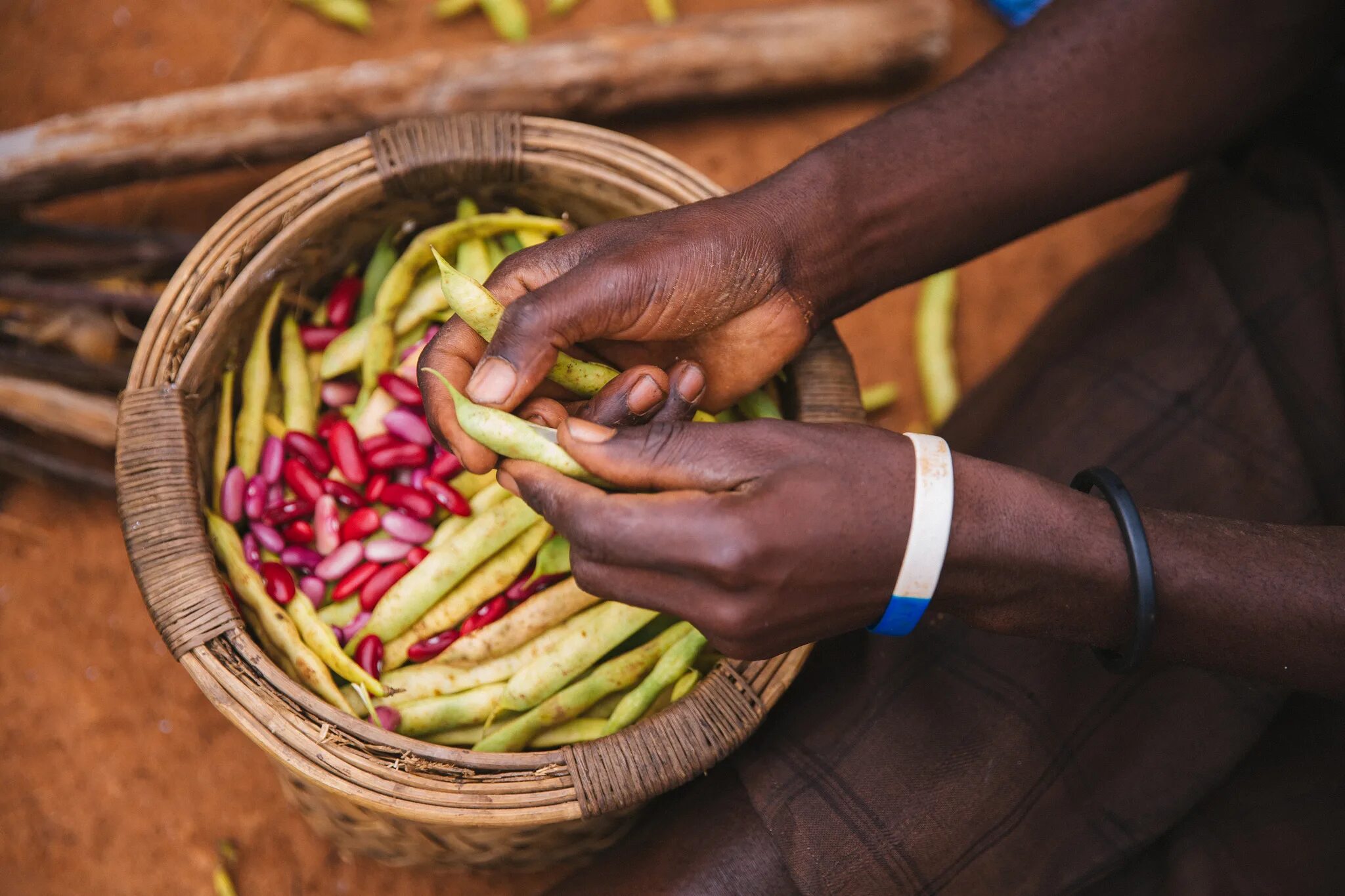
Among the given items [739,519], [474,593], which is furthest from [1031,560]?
[474,593]

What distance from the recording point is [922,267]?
6.87 ft

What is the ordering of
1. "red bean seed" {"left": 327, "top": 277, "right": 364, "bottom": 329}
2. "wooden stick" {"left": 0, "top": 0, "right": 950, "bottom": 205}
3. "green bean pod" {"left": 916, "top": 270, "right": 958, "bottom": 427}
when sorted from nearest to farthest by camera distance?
"red bean seed" {"left": 327, "top": 277, "right": 364, "bottom": 329}
"wooden stick" {"left": 0, "top": 0, "right": 950, "bottom": 205}
"green bean pod" {"left": 916, "top": 270, "right": 958, "bottom": 427}

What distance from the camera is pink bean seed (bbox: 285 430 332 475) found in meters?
2.22

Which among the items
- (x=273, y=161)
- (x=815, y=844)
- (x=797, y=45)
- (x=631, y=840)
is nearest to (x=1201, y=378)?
(x=815, y=844)

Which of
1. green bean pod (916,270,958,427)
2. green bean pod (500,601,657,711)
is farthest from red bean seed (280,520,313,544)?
green bean pod (916,270,958,427)

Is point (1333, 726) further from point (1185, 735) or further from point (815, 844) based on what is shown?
point (815, 844)

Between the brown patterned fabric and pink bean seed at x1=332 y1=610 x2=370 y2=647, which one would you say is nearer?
the brown patterned fabric

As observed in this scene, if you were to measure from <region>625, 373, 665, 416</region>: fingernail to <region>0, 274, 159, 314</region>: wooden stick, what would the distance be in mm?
1961

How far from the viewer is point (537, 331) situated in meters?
1.53

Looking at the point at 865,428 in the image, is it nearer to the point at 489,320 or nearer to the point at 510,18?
the point at 489,320

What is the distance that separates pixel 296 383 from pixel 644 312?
110cm

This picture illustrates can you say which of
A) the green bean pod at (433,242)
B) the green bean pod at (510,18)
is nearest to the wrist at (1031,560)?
the green bean pod at (433,242)

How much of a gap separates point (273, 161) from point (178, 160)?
0.29 m

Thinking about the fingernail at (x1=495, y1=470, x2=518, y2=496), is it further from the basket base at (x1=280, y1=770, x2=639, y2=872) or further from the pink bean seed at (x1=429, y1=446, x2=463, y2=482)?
the basket base at (x1=280, y1=770, x2=639, y2=872)
